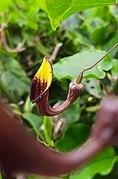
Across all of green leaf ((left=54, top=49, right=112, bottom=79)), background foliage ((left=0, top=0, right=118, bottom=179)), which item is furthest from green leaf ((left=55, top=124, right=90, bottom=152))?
green leaf ((left=54, top=49, right=112, bottom=79))

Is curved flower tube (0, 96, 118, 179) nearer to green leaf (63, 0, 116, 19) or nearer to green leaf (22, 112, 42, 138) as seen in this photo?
green leaf (63, 0, 116, 19)

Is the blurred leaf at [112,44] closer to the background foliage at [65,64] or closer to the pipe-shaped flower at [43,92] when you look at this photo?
the background foliage at [65,64]

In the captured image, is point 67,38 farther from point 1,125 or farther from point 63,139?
point 1,125

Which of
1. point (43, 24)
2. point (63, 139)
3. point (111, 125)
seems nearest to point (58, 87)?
point (63, 139)

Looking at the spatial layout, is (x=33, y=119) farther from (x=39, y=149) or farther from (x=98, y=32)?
(x=39, y=149)

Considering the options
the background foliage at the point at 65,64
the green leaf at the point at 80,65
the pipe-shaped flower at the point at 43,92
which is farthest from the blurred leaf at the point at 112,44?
the pipe-shaped flower at the point at 43,92

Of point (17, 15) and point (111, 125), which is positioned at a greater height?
point (111, 125)

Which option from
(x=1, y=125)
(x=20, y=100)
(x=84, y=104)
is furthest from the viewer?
(x=20, y=100)
